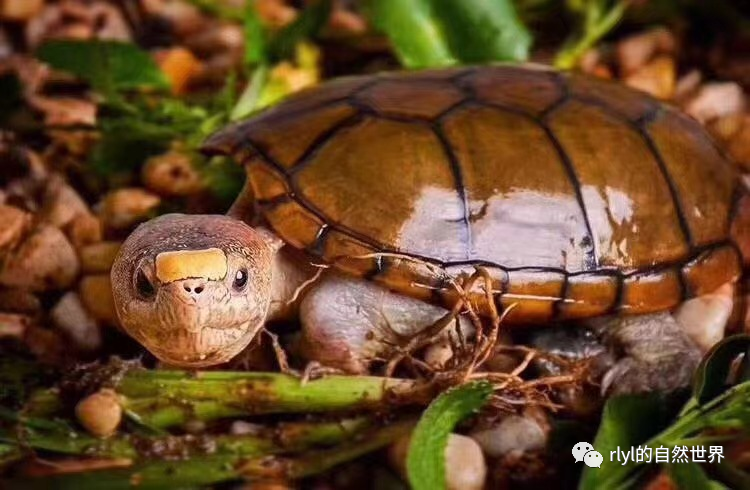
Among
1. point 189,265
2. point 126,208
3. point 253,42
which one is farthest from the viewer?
point 253,42

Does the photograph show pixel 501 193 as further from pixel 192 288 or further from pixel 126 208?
pixel 126 208

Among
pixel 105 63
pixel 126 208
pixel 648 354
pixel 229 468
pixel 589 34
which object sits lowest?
pixel 229 468

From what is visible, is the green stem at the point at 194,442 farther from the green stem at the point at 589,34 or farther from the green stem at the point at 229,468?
the green stem at the point at 589,34

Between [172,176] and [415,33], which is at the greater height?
[415,33]

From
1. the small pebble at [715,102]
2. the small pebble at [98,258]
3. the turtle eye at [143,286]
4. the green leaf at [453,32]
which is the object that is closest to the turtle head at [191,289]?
the turtle eye at [143,286]

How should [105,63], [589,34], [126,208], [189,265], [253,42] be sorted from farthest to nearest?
[589,34]
[253,42]
[105,63]
[126,208]
[189,265]

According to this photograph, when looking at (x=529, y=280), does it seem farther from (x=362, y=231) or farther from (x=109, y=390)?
(x=109, y=390)

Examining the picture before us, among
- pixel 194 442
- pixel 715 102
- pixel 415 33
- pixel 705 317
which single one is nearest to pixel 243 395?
pixel 194 442
